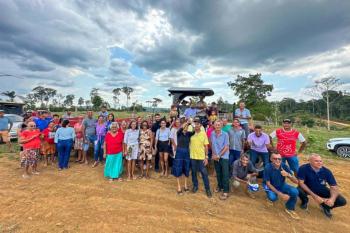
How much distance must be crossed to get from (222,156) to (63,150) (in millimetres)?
4730

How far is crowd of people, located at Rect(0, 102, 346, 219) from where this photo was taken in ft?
12.8

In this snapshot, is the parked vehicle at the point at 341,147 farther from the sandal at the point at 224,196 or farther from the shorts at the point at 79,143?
the shorts at the point at 79,143

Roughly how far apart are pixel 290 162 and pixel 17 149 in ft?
33.8

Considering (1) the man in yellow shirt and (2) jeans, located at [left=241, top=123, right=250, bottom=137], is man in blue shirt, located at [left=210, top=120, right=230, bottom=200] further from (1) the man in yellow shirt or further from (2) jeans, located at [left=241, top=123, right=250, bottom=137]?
(2) jeans, located at [left=241, top=123, right=250, bottom=137]

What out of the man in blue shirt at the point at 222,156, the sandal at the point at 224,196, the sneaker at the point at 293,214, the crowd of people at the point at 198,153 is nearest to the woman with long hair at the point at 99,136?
the crowd of people at the point at 198,153

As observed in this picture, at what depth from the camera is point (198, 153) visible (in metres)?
4.43

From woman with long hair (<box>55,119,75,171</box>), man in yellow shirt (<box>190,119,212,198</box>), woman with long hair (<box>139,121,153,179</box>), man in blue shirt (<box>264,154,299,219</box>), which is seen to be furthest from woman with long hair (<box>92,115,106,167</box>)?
man in blue shirt (<box>264,154,299,219</box>)

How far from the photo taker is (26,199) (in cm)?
419

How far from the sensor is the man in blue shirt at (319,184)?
3652 millimetres

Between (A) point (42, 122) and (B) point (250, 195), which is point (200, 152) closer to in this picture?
(B) point (250, 195)

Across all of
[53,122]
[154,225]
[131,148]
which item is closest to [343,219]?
[154,225]

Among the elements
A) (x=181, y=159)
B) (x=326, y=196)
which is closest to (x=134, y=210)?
(x=181, y=159)

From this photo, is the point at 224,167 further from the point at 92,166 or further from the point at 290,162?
the point at 92,166

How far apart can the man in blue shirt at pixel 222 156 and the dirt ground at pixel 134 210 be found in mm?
332
